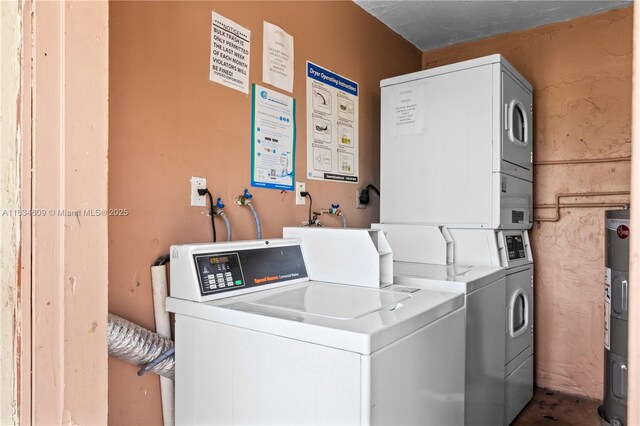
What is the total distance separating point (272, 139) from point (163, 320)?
3.09 ft

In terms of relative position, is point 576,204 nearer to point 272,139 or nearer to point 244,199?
point 272,139

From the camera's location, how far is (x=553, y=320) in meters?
2.81

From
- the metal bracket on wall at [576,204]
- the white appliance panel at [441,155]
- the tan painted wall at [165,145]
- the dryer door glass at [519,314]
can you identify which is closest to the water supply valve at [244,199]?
the tan painted wall at [165,145]

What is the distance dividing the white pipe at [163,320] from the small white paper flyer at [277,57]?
3.28 feet

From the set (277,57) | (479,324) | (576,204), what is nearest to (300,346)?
(479,324)

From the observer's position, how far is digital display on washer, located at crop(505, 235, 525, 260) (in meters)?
2.35

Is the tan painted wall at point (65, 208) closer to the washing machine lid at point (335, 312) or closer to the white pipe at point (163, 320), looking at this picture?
the washing machine lid at point (335, 312)

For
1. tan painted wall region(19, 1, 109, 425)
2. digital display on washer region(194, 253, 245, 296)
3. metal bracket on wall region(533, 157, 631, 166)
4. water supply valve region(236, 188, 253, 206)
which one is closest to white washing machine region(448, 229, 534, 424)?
metal bracket on wall region(533, 157, 631, 166)

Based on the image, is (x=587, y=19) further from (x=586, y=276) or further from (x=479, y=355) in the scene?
(x=479, y=355)

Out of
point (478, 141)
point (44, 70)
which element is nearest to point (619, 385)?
point (478, 141)

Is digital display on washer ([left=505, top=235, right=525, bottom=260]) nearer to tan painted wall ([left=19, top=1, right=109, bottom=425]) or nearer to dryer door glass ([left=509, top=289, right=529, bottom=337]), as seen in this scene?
dryer door glass ([left=509, top=289, right=529, bottom=337])

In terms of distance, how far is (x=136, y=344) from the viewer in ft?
4.33

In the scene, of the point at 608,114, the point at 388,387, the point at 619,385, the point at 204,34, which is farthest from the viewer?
the point at 608,114

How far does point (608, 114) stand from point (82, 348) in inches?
120
